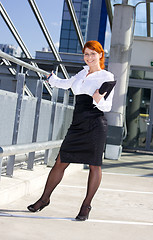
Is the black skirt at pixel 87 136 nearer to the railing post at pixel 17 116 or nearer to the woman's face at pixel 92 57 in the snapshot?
the woman's face at pixel 92 57

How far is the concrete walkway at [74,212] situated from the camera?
3.53 meters

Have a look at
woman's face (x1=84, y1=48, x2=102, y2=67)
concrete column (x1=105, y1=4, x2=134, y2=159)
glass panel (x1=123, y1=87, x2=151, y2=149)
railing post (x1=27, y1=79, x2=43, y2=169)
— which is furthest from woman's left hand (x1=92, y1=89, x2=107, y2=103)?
glass panel (x1=123, y1=87, x2=151, y2=149)

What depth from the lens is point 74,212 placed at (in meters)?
4.43

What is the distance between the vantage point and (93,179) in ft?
13.1

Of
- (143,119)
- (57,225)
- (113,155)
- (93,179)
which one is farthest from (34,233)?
(143,119)

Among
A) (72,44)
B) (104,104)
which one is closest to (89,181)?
(104,104)

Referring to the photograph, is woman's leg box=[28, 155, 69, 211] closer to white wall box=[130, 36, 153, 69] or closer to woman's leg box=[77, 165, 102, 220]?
woman's leg box=[77, 165, 102, 220]

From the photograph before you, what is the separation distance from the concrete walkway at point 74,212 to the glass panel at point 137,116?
25.8 feet

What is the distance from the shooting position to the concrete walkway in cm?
353

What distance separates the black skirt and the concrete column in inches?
280

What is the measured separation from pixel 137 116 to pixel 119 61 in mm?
4324

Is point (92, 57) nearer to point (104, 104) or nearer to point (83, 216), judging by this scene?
point (104, 104)

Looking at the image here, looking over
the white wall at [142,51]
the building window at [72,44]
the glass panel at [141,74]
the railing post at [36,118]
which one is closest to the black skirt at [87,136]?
the railing post at [36,118]

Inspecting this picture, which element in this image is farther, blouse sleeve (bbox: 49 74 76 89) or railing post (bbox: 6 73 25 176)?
railing post (bbox: 6 73 25 176)
